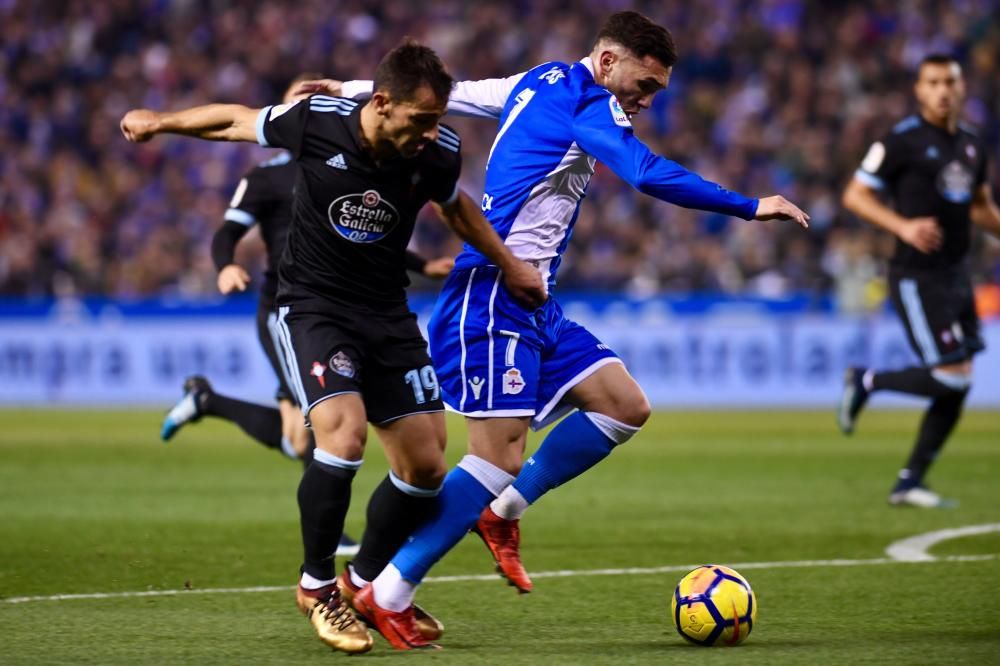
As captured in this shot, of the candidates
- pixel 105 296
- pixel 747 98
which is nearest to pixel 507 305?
pixel 105 296

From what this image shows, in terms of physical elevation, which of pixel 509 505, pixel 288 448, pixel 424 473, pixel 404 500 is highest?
pixel 424 473

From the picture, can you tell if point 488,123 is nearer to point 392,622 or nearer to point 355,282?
point 355,282

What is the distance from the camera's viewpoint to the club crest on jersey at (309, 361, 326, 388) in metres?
5.36

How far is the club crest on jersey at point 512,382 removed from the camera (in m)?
5.79

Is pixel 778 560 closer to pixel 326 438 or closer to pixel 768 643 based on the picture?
pixel 768 643

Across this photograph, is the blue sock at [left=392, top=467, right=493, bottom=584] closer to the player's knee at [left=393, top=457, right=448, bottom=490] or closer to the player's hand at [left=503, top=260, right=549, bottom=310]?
the player's knee at [left=393, top=457, right=448, bottom=490]

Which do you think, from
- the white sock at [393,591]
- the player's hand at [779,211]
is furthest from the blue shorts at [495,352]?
the player's hand at [779,211]

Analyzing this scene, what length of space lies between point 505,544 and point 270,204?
10.5 feet

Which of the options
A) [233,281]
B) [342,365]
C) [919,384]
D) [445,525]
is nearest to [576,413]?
[445,525]

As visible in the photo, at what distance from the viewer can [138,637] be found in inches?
218

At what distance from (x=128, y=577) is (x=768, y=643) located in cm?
310

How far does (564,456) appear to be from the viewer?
20.7 feet

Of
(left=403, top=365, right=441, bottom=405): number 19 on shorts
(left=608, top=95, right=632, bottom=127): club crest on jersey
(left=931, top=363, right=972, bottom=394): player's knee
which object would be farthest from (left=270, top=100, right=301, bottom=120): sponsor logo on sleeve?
(left=931, top=363, right=972, bottom=394): player's knee

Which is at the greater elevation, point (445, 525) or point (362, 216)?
point (362, 216)
